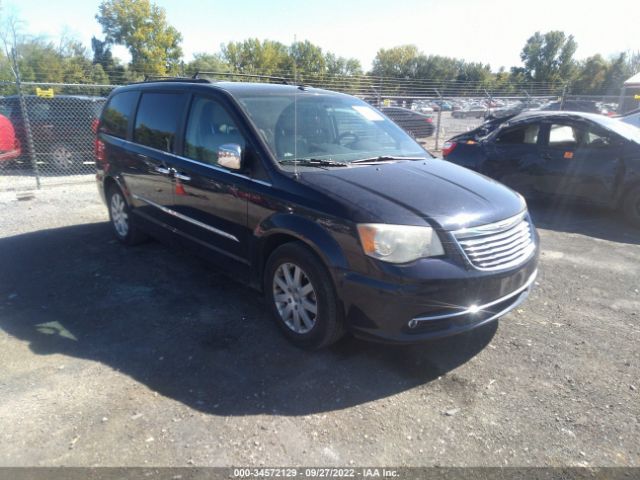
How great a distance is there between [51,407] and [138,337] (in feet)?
2.89

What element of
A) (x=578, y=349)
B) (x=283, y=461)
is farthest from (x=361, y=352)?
(x=578, y=349)

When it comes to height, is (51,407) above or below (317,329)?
below

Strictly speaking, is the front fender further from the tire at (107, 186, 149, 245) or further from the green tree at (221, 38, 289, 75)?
the green tree at (221, 38, 289, 75)

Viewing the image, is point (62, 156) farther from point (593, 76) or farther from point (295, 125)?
point (593, 76)

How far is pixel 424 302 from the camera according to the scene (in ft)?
9.46

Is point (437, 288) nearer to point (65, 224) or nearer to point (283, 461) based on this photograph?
point (283, 461)

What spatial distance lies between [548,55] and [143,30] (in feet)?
194

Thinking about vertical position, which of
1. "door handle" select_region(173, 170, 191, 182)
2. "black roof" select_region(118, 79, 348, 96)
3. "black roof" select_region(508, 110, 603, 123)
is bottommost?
"door handle" select_region(173, 170, 191, 182)

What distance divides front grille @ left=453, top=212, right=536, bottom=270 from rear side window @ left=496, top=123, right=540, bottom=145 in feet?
15.1

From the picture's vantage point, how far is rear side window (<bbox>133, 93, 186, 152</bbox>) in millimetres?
4512

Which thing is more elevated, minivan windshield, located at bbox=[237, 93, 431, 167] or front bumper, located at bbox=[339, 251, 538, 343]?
minivan windshield, located at bbox=[237, 93, 431, 167]

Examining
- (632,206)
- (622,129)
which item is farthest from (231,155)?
(622,129)

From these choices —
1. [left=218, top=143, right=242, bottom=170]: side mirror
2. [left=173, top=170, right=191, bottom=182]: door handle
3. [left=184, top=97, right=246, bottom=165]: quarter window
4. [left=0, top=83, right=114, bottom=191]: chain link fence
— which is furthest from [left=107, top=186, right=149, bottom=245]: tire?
[left=0, top=83, right=114, bottom=191]: chain link fence

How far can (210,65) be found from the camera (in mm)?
40875
